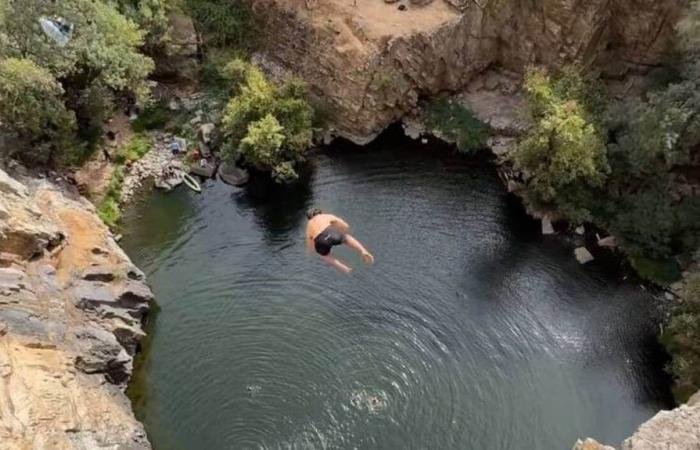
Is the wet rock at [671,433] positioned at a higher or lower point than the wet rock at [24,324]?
higher

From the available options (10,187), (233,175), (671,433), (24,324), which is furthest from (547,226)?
(10,187)

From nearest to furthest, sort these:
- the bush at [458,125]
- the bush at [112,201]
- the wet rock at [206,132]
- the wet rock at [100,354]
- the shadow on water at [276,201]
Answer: the wet rock at [100,354] → the bush at [112,201] → the shadow on water at [276,201] → the wet rock at [206,132] → the bush at [458,125]

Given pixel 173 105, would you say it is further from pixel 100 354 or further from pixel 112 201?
pixel 100 354

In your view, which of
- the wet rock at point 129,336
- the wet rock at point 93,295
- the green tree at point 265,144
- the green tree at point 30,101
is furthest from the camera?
the green tree at point 265,144

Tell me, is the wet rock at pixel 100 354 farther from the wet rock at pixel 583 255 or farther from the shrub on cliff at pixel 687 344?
the shrub on cliff at pixel 687 344

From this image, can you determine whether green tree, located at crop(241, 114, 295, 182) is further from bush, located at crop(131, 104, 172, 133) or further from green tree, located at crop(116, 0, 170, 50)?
green tree, located at crop(116, 0, 170, 50)

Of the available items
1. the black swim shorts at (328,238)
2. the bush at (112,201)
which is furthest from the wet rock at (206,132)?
the black swim shorts at (328,238)
